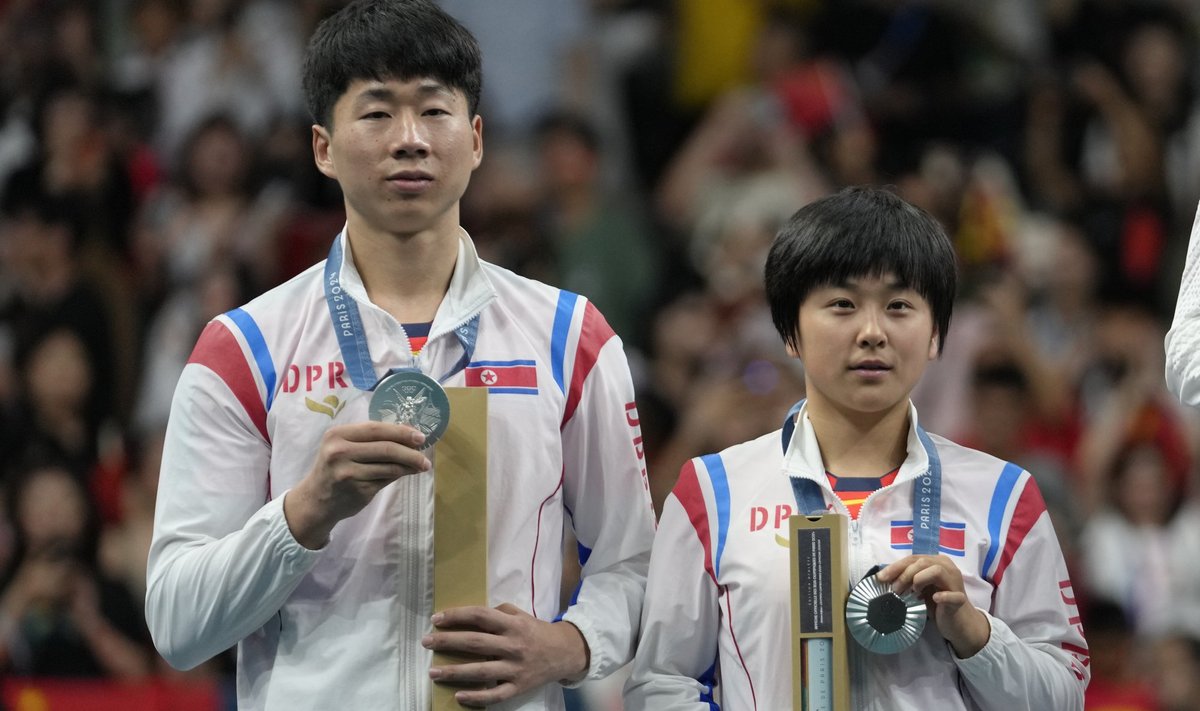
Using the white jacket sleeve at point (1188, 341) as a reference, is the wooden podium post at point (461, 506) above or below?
below

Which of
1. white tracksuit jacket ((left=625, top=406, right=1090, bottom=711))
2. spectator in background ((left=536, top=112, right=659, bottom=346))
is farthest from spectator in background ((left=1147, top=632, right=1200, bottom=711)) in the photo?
white tracksuit jacket ((left=625, top=406, right=1090, bottom=711))

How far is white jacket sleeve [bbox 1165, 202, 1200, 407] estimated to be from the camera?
2.71 meters

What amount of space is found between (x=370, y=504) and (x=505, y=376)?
1.06 feet

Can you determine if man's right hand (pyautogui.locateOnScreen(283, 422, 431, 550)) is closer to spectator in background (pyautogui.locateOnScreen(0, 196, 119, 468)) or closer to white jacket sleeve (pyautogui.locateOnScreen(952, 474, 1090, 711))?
white jacket sleeve (pyautogui.locateOnScreen(952, 474, 1090, 711))

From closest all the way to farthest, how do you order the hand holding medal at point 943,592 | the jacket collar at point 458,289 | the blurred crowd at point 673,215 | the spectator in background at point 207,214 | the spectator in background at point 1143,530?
the hand holding medal at point 943,592
the jacket collar at point 458,289
the spectator in background at point 1143,530
the blurred crowd at point 673,215
the spectator in background at point 207,214

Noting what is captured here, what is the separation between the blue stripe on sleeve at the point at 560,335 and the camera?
3.05 metres

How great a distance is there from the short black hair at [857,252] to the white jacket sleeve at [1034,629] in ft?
1.25

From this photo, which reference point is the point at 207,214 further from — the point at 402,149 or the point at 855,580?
the point at 855,580

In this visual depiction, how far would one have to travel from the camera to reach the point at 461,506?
9.34 ft

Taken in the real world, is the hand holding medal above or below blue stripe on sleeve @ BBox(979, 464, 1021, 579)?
below

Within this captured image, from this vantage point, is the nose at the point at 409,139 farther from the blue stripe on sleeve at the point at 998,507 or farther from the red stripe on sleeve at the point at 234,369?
the blue stripe on sleeve at the point at 998,507

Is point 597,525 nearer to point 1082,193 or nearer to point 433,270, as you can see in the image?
point 433,270

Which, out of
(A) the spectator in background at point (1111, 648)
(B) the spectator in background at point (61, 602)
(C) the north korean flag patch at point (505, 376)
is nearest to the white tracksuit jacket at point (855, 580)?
(C) the north korean flag patch at point (505, 376)

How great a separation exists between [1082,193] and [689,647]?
5.01m
